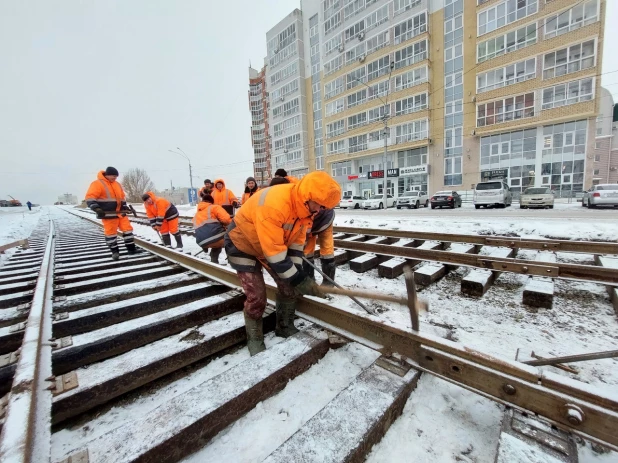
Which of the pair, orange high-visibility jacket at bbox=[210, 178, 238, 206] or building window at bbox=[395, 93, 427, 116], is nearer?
orange high-visibility jacket at bbox=[210, 178, 238, 206]

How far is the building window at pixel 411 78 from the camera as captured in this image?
28141 millimetres

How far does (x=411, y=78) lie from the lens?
28922 mm

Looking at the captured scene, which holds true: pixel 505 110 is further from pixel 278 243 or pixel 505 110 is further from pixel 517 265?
pixel 278 243

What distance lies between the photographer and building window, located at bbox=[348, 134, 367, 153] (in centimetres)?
3378

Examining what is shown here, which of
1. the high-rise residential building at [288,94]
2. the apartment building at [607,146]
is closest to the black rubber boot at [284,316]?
the high-rise residential building at [288,94]

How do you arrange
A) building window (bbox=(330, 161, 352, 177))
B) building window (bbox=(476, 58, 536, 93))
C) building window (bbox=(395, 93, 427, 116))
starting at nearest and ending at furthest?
building window (bbox=(476, 58, 536, 93))
building window (bbox=(395, 93, 427, 116))
building window (bbox=(330, 161, 352, 177))

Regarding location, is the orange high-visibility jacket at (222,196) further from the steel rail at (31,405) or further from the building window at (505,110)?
the building window at (505,110)

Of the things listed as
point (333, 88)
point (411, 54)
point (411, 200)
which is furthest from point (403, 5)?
point (411, 200)

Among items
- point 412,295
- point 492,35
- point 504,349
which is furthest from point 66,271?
point 492,35

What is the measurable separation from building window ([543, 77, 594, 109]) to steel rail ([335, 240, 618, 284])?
27720mm

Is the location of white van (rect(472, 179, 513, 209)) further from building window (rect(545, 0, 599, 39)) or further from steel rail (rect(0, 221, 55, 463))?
steel rail (rect(0, 221, 55, 463))

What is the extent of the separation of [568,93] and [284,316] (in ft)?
102

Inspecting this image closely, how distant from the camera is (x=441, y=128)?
28.4 m

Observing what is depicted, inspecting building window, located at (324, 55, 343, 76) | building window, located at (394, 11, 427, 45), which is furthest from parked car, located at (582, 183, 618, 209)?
building window, located at (324, 55, 343, 76)
